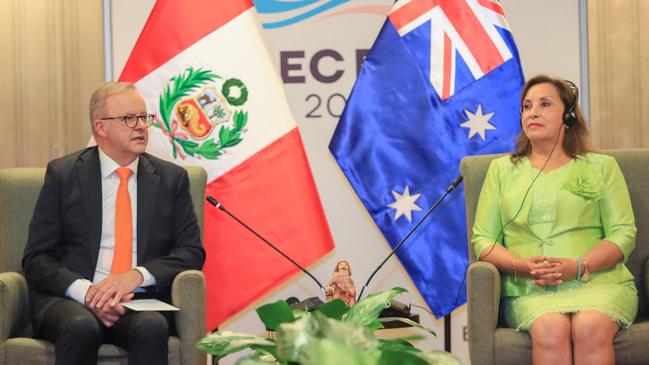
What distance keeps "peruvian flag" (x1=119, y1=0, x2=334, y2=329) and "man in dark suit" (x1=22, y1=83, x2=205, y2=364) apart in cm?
84

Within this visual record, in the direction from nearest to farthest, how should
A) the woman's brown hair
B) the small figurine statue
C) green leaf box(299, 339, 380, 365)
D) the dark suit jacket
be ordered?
green leaf box(299, 339, 380, 365) < the dark suit jacket < the small figurine statue < the woman's brown hair

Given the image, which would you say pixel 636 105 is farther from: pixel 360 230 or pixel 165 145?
pixel 165 145

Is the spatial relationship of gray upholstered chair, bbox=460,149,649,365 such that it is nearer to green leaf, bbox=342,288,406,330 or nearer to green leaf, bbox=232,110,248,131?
green leaf, bbox=232,110,248,131

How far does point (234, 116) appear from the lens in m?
4.53

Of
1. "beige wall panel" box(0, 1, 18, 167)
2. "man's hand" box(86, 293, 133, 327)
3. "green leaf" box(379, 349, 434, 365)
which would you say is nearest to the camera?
"green leaf" box(379, 349, 434, 365)

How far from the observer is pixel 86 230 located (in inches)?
137

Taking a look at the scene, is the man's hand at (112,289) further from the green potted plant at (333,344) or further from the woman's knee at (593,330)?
the green potted plant at (333,344)

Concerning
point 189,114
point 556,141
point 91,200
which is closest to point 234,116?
point 189,114

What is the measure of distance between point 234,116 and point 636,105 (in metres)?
1.91

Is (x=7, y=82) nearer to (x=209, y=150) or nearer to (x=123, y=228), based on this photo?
(x=209, y=150)

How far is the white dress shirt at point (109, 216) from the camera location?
3504mm

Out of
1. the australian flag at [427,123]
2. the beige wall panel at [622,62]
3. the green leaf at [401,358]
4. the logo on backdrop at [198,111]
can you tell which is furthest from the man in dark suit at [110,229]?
the green leaf at [401,358]

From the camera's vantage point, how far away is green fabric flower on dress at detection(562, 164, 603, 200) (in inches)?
140

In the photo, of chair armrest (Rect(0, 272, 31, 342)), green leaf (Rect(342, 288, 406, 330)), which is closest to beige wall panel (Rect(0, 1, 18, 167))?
chair armrest (Rect(0, 272, 31, 342))
